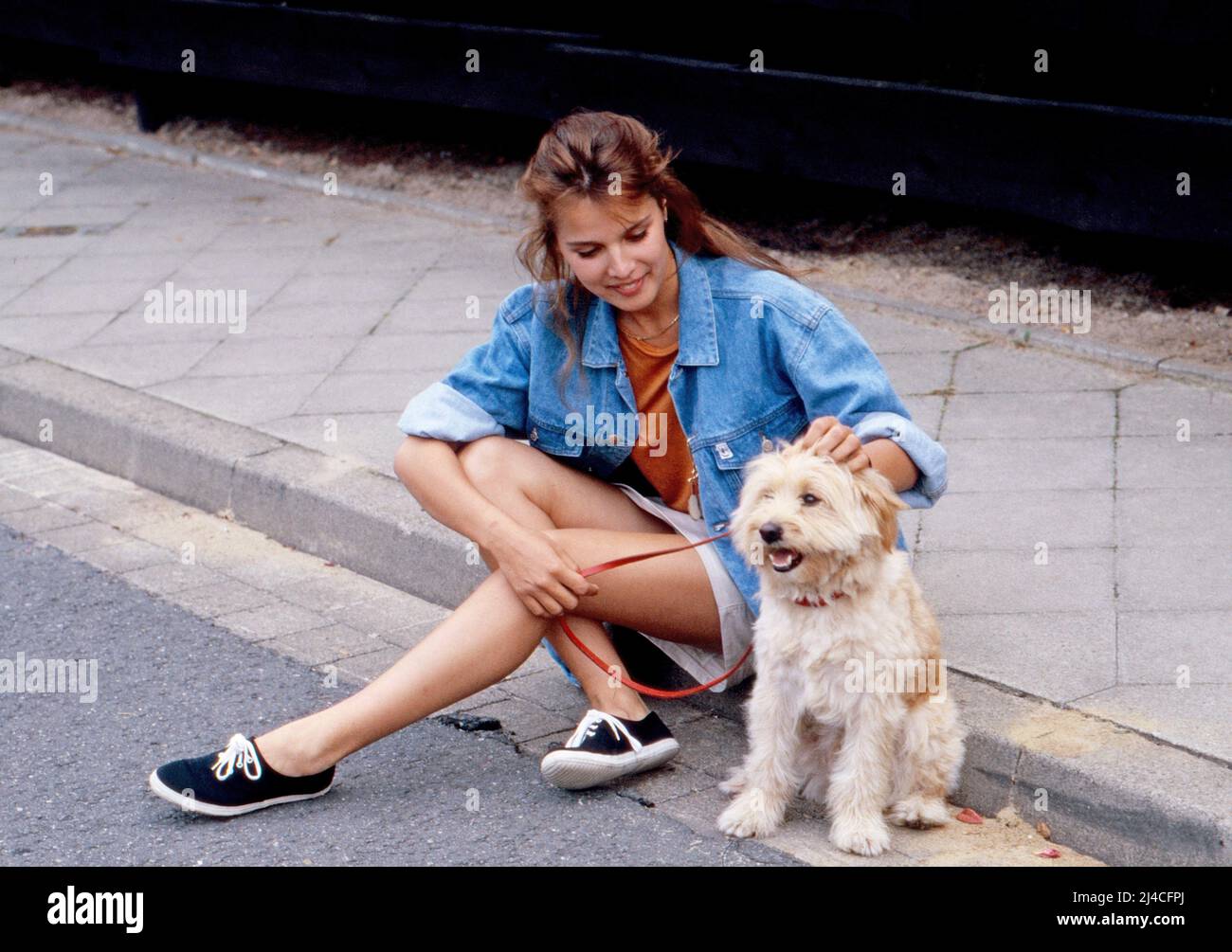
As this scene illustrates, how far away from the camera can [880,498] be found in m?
2.97

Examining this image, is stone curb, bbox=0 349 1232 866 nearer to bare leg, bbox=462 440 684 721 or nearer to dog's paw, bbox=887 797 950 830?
dog's paw, bbox=887 797 950 830

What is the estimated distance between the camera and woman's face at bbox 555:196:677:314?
3266mm

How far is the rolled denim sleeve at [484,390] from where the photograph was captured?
3.64 meters

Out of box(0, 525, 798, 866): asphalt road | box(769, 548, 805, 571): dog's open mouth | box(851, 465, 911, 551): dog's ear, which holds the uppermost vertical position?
box(851, 465, 911, 551): dog's ear

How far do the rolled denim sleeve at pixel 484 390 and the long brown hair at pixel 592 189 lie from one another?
13 cm

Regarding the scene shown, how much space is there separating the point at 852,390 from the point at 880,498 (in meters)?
0.36

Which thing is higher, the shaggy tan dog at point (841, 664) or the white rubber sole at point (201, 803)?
the shaggy tan dog at point (841, 664)

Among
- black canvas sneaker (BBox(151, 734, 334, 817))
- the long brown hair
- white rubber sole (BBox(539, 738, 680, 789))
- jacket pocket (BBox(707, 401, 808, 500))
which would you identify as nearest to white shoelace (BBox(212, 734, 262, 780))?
black canvas sneaker (BBox(151, 734, 334, 817))

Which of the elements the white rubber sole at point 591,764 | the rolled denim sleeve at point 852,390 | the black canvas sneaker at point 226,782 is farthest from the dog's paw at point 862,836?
the black canvas sneaker at point 226,782

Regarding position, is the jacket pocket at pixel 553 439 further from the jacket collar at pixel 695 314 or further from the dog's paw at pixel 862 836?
the dog's paw at pixel 862 836

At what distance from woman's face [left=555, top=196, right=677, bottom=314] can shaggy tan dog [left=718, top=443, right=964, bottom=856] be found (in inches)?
21.0

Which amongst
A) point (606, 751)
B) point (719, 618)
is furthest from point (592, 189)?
point (606, 751)

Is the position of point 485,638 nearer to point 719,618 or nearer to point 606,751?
point 606,751

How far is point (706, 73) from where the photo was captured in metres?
7.20
